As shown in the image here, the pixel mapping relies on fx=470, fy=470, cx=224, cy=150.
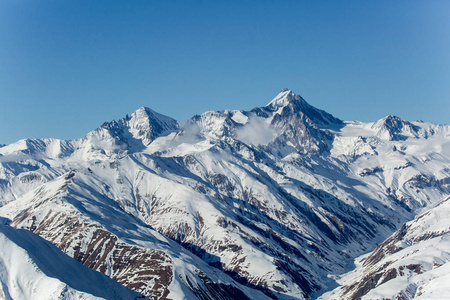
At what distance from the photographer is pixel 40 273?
19562 centimetres

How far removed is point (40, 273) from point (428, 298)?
15700cm

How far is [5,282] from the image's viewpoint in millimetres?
193375

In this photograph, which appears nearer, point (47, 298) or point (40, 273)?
point (47, 298)

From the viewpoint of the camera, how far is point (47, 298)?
182625 mm

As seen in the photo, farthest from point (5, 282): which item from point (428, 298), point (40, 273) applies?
point (428, 298)

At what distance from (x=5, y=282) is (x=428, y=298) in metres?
170

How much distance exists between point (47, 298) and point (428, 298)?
148619 mm

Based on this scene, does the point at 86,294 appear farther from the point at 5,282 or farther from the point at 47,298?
the point at 5,282

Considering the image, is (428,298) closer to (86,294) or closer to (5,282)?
(86,294)

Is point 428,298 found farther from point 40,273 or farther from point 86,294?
point 40,273

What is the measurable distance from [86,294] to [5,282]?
36695 millimetres

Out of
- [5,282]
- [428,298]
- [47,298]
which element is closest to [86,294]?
[47,298]

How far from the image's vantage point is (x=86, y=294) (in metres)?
185

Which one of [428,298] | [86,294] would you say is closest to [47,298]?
[86,294]
